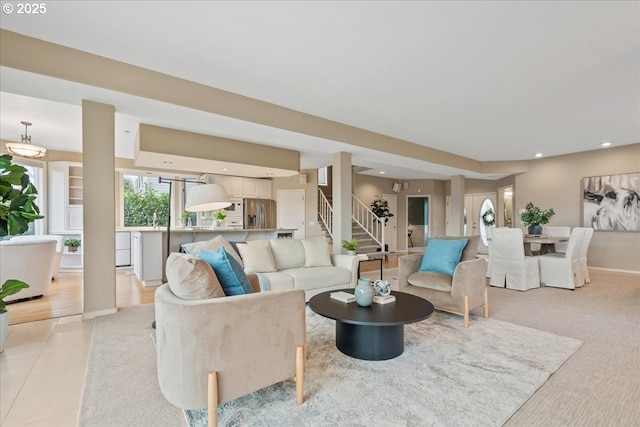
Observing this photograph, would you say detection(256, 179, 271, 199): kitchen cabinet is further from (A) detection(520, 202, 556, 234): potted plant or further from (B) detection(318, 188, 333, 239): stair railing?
(A) detection(520, 202, 556, 234): potted plant

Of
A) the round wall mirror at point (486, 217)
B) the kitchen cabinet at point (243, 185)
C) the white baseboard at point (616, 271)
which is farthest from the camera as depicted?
the round wall mirror at point (486, 217)

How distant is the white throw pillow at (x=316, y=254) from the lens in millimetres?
4242

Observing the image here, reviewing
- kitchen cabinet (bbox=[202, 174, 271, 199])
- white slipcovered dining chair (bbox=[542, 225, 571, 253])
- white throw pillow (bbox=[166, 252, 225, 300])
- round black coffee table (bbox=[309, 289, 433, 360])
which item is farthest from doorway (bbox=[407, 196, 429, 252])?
white throw pillow (bbox=[166, 252, 225, 300])

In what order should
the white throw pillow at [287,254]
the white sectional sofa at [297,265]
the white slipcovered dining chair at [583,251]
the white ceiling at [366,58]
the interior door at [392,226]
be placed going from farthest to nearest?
the interior door at [392,226], the white slipcovered dining chair at [583,251], the white throw pillow at [287,254], the white sectional sofa at [297,265], the white ceiling at [366,58]

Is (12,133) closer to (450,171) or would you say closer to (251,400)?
(251,400)

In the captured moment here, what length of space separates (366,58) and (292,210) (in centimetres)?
607

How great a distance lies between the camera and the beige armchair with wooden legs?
152 cm

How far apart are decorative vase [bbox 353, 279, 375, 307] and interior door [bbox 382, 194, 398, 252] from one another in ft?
26.4

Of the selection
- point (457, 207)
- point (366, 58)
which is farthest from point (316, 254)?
point (457, 207)

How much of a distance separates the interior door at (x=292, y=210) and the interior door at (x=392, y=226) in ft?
11.2

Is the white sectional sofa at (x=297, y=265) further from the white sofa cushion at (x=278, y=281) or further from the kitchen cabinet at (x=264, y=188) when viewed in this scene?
the kitchen cabinet at (x=264, y=188)

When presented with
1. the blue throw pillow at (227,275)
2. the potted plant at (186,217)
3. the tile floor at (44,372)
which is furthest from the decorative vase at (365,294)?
the potted plant at (186,217)

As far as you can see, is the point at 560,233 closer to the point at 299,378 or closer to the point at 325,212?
the point at 325,212

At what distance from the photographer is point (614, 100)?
3.86 m
